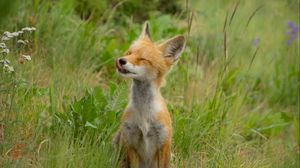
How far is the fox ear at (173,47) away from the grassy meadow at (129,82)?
2.64 feet

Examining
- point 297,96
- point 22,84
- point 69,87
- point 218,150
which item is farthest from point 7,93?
point 297,96

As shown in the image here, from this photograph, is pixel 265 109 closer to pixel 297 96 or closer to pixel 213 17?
pixel 297 96

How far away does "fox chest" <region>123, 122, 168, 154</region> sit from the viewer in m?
5.79

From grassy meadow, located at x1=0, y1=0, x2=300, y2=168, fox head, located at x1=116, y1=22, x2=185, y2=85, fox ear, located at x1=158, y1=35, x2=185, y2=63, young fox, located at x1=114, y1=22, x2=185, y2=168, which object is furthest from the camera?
grassy meadow, located at x1=0, y1=0, x2=300, y2=168

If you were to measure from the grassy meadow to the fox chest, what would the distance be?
9.7 inches

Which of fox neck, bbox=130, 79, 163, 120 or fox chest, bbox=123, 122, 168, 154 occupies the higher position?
fox neck, bbox=130, 79, 163, 120

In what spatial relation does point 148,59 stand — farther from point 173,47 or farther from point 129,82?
point 129,82

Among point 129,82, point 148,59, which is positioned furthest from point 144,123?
point 129,82

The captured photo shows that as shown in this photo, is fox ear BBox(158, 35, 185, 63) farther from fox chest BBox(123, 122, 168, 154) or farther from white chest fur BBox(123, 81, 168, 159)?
fox chest BBox(123, 122, 168, 154)

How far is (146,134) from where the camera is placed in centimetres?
579

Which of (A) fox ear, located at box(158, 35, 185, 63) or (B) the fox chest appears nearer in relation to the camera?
(B) the fox chest

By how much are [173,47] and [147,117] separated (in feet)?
2.45

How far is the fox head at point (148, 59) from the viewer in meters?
5.51

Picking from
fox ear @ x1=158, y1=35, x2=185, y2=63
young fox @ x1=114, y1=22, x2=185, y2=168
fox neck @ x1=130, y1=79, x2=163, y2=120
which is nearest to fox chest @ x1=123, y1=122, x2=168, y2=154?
young fox @ x1=114, y1=22, x2=185, y2=168
